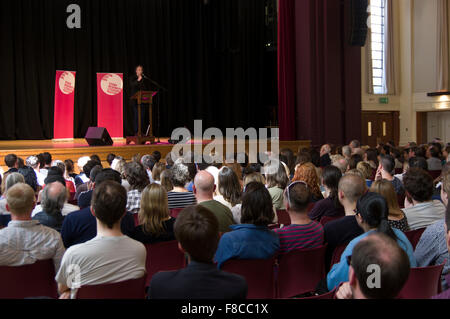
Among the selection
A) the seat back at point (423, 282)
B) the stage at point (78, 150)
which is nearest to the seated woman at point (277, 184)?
the seat back at point (423, 282)

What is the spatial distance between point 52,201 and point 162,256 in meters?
0.90

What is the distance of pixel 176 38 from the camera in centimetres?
1539

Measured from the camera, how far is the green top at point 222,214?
11.2ft

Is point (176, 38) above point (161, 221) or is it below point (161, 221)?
above

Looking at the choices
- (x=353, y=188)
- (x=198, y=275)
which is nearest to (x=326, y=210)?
(x=353, y=188)

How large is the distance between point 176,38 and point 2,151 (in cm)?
826

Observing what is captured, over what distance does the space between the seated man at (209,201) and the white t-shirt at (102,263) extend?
1078 millimetres

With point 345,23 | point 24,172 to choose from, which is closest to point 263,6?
point 345,23

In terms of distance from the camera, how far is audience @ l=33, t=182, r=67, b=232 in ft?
10.6

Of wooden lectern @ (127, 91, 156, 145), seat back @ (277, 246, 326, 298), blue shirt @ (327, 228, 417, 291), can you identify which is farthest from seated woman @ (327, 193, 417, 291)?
wooden lectern @ (127, 91, 156, 145)

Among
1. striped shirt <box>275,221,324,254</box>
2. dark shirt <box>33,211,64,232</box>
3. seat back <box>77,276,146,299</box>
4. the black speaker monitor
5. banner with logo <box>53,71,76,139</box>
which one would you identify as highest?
banner with logo <box>53,71,76,139</box>

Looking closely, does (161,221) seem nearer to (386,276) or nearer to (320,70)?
(386,276)

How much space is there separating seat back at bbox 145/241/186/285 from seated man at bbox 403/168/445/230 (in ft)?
5.50

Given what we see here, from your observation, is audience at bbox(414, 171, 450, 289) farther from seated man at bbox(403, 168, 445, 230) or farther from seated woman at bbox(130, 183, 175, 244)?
seated woman at bbox(130, 183, 175, 244)
